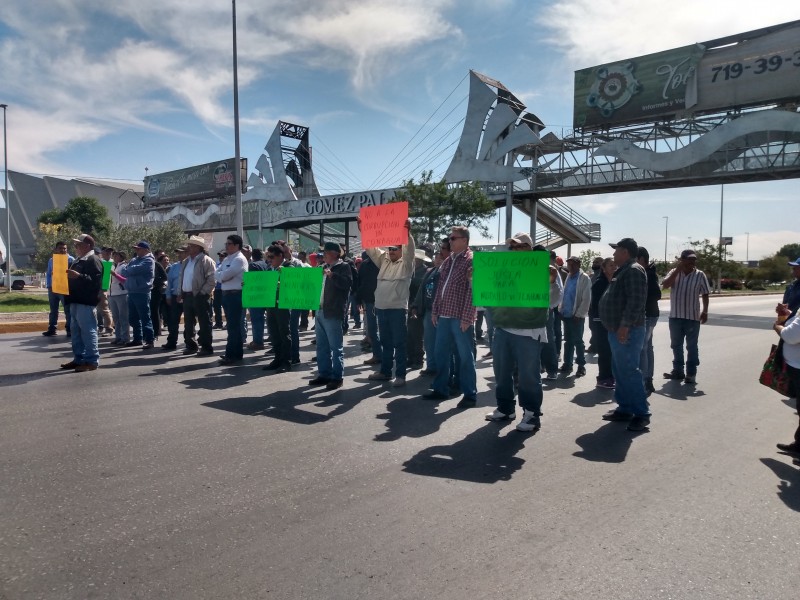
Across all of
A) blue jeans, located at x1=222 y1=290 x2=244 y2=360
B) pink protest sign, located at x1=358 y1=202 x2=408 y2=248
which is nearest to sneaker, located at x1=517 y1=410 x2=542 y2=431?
pink protest sign, located at x1=358 y1=202 x2=408 y2=248

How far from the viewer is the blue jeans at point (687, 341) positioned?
8453 mm

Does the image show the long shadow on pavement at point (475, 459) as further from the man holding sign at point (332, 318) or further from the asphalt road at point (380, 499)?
the man holding sign at point (332, 318)

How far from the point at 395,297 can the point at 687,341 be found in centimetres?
435

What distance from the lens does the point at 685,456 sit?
492cm

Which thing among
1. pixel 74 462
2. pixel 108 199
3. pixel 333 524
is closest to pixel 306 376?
pixel 74 462

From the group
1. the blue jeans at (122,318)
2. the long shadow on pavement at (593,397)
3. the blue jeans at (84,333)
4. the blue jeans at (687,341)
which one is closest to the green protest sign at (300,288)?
the blue jeans at (84,333)

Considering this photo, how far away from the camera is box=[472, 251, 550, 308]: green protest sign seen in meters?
5.57

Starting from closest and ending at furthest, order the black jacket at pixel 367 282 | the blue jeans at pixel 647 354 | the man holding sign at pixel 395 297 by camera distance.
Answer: the blue jeans at pixel 647 354 → the man holding sign at pixel 395 297 → the black jacket at pixel 367 282

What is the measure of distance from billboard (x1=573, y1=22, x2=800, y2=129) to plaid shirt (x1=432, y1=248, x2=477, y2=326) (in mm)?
26106

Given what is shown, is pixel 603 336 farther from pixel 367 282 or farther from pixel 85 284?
pixel 85 284

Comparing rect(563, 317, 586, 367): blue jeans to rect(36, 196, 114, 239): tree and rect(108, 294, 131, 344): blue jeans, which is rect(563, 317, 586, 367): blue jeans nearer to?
rect(108, 294, 131, 344): blue jeans

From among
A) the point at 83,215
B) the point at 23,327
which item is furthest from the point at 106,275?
the point at 83,215

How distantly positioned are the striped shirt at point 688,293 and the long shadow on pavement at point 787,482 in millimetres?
4013

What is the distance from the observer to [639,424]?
18.9 ft
